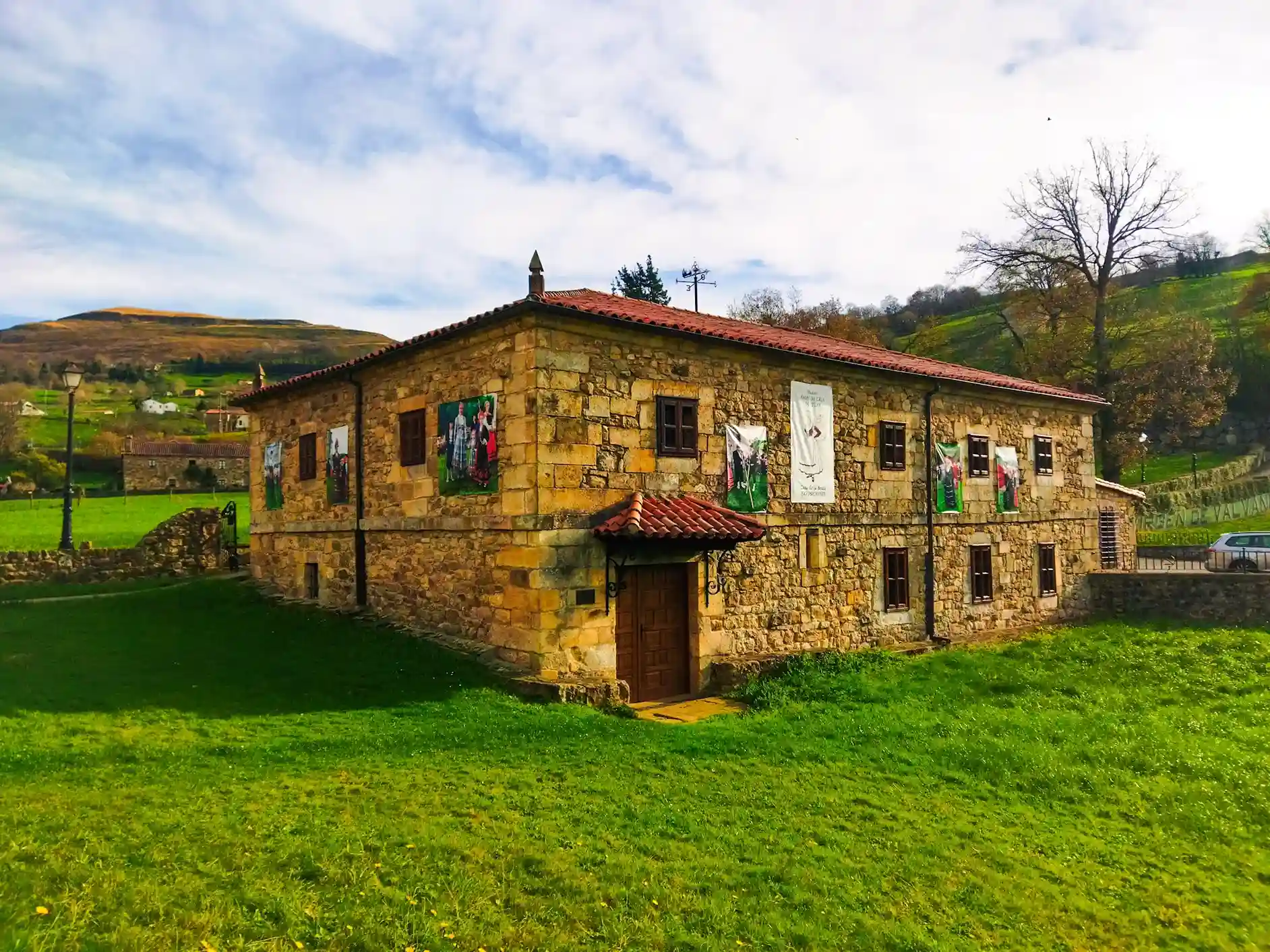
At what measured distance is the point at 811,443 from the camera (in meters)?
15.2

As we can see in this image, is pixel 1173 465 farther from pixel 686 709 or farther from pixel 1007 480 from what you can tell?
pixel 686 709

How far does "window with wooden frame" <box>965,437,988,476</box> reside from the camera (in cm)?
1841

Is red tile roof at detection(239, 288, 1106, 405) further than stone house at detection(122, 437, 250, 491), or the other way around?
stone house at detection(122, 437, 250, 491)

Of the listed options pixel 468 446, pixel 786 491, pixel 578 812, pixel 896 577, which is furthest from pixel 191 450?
pixel 578 812

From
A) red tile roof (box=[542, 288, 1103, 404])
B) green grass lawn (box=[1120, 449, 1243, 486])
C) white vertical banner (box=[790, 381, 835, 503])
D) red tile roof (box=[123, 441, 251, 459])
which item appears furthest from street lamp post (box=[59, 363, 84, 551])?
green grass lawn (box=[1120, 449, 1243, 486])

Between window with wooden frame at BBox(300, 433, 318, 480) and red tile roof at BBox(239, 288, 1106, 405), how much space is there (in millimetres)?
1161

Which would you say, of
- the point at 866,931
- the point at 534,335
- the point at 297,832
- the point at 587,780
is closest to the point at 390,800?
the point at 297,832

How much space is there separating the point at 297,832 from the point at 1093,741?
34.2ft

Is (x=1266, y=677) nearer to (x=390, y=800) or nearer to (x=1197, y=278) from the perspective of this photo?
(x=390, y=800)

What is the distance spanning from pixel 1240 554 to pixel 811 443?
17.6 meters

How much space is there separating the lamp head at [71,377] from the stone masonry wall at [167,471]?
1074 inches

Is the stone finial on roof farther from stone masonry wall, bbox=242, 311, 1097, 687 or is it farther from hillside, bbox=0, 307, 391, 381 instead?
hillside, bbox=0, 307, 391, 381

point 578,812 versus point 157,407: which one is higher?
point 157,407

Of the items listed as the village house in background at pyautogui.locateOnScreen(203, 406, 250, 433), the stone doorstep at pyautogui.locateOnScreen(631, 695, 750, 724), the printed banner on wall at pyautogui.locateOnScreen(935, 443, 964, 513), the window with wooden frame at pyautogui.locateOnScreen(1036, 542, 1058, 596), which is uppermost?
the village house in background at pyautogui.locateOnScreen(203, 406, 250, 433)
